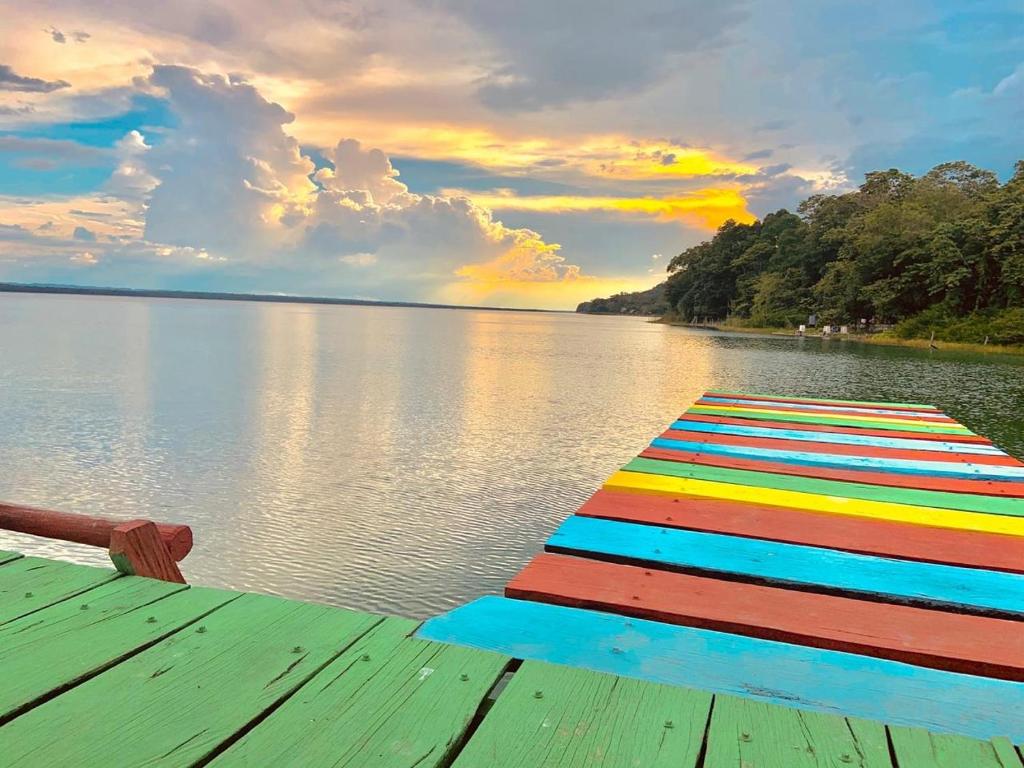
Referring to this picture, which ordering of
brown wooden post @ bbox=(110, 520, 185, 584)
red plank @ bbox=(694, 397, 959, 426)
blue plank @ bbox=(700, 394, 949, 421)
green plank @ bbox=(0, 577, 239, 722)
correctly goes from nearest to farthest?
1. green plank @ bbox=(0, 577, 239, 722)
2. brown wooden post @ bbox=(110, 520, 185, 584)
3. red plank @ bbox=(694, 397, 959, 426)
4. blue plank @ bbox=(700, 394, 949, 421)

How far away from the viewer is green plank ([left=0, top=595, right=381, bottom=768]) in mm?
1498

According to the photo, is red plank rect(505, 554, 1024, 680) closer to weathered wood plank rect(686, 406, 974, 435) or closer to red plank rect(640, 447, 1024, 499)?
red plank rect(640, 447, 1024, 499)

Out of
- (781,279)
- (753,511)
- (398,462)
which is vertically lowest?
(398,462)

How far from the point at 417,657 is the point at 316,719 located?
0.34 metres

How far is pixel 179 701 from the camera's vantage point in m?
1.67

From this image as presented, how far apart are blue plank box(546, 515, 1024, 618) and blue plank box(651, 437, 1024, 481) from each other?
2.24 metres

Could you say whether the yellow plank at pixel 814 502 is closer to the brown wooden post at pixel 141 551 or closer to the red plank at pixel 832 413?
the brown wooden post at pixel 141 551

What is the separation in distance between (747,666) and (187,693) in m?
1.49

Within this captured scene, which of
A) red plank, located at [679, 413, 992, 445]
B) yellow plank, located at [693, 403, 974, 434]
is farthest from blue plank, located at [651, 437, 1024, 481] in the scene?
yellow plank, located at [693, 403, 974, 434]

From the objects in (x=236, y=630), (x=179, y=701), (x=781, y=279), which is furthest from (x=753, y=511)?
(x=781, y=279)

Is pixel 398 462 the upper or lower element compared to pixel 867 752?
lower

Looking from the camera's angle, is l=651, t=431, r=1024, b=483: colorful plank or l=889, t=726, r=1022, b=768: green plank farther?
l=651, t=431, r=1024, b=483: colorful plank

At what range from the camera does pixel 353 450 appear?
10320 mm

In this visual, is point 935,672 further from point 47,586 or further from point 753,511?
point 47,586
